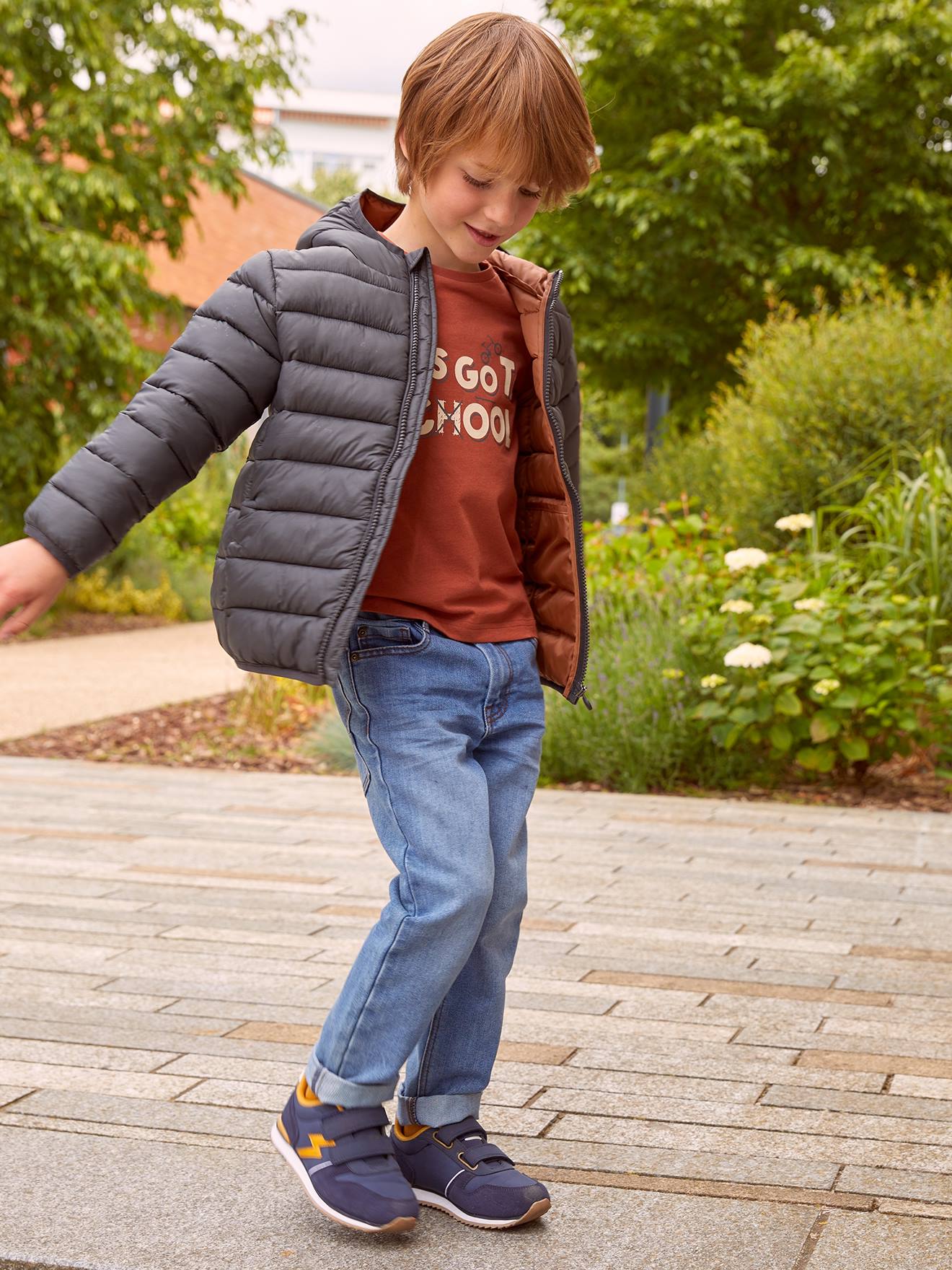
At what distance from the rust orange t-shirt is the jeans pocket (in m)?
0.01

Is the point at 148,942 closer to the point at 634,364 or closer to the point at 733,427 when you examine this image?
the point at 733,427

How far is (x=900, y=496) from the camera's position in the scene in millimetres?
7281

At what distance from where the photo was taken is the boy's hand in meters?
2.07

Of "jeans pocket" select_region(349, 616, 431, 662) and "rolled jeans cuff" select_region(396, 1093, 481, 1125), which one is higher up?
"jeans pocket" select_region(349, 616, 431, 662)

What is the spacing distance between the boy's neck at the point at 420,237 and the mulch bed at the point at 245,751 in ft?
13.2

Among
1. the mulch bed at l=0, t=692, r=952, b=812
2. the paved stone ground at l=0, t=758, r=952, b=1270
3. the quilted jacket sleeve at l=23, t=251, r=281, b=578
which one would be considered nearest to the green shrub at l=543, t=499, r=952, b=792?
the mulch bed at l=0, t=692, r=952, b=812

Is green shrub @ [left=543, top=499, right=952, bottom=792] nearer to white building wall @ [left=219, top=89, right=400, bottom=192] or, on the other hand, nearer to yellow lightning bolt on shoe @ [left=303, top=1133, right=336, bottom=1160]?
yellow lightning bolt on shoe @ [left=303, top=1133, right=336, bottom=1160]

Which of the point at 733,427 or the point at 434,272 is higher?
the point at 434,272

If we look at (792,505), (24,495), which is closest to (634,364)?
(24,495)

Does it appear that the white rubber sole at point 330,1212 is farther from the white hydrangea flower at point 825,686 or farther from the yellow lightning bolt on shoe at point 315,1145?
the white hydrangea flower at point 825,686

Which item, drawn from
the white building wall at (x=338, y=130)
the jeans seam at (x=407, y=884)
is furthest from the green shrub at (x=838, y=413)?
the white building wall at (x=338, y=130)

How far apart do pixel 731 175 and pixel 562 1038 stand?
12346mm

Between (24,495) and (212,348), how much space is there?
11.7 m

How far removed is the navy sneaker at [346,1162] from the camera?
7.31 ft
